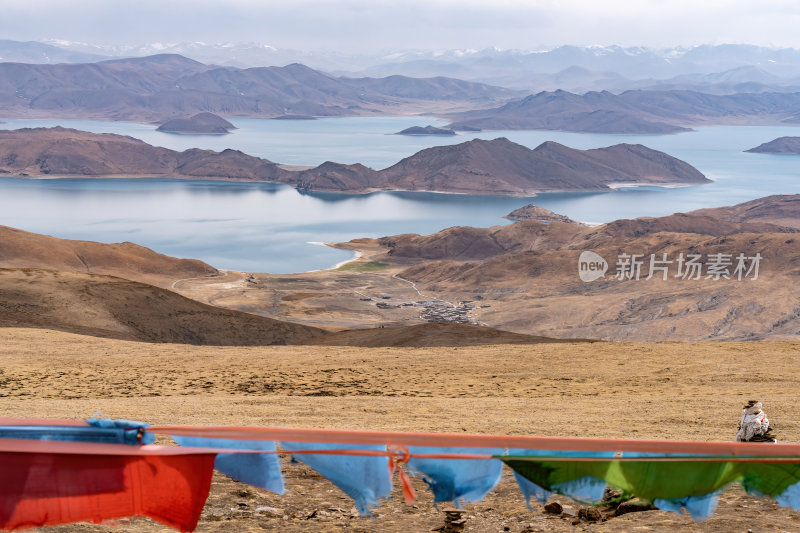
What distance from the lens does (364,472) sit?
13.9 ft

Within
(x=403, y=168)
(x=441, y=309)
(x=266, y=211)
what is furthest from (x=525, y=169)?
(x=441, y=309)

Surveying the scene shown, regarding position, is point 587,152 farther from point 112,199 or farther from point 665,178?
point 112,199

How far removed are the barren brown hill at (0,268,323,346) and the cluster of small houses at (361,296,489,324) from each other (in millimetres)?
22693

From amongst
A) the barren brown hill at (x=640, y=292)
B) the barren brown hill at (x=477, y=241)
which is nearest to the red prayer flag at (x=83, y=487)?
the barren brown hill at (x=640, y=292)

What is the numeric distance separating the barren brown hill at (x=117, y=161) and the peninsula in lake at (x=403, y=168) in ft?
0.70

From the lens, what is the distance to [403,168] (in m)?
172

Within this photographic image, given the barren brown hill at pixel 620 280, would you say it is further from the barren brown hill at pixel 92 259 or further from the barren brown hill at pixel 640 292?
the barren brown hill at pixel 92 259

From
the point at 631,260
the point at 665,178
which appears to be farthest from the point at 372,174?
the point at 631,260

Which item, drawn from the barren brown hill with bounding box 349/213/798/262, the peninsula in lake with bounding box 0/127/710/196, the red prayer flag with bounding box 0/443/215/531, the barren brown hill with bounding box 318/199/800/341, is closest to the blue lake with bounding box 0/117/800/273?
the peninsula in lake with bounding box 0/127/710/196

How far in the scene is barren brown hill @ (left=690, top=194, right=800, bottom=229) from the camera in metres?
126

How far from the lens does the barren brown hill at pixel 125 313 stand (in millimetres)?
31703

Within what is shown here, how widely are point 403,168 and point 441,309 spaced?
110 metres

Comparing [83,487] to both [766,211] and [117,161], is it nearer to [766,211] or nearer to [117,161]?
[766,211]

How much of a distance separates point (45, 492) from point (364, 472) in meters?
1.68
